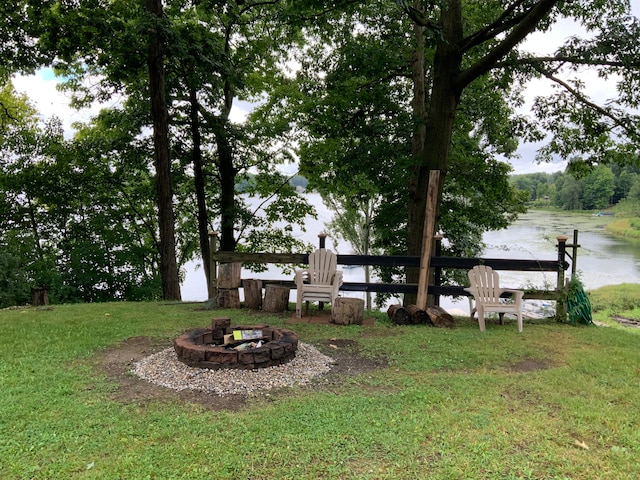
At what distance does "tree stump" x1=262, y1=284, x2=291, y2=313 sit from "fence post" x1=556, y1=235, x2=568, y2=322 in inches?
132

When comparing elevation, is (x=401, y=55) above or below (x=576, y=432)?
above

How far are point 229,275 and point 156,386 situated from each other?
2.97 metres

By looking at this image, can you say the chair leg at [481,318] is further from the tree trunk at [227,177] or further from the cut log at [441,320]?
the tree trunk at [227,177]

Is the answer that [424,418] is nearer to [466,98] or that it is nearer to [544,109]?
[544,109]

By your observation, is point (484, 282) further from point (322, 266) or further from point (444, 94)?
point (444, 94)

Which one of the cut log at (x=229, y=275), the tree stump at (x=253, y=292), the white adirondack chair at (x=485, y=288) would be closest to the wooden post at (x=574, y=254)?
the white adirondack chair at (x=485, y=288)

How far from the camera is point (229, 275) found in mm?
5863

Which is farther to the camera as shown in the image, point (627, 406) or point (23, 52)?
point (23, 52)

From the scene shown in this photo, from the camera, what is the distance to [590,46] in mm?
5504

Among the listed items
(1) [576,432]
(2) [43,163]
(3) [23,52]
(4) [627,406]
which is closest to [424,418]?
(1) [576,432]

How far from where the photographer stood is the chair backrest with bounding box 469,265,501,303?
4.88 metres

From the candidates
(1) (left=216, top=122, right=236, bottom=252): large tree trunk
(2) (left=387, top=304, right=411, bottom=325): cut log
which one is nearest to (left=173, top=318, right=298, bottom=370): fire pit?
(2) (left=387, top=304, right=411, bottom=325): cut log

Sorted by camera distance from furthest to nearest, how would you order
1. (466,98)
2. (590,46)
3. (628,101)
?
(466,98) < (628,101) < (590,46)

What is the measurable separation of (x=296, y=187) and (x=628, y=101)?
7.16m
